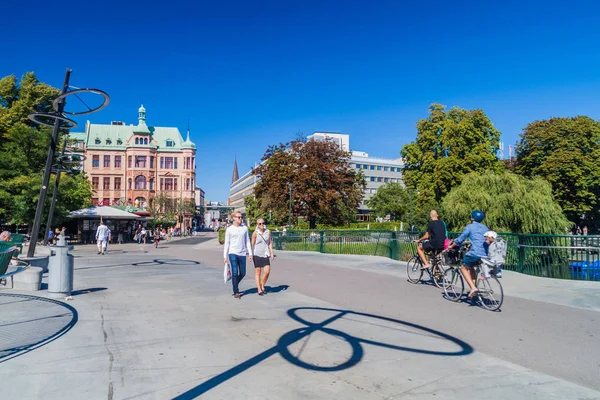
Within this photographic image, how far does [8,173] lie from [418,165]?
37564 millimetres

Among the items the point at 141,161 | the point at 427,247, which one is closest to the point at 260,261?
the point at 427,247

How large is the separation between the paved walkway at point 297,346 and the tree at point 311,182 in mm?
34840

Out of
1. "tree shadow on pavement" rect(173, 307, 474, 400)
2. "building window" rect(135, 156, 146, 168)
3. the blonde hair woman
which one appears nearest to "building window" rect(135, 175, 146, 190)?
"building window" rect(135, 156, 146, 168)

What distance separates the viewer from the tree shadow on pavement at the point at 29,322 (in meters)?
5.67

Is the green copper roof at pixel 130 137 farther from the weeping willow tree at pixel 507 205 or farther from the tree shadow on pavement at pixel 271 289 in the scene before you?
the tree shadow on pavement at pixel 271 289

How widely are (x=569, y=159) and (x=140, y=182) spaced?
71723 millimetres

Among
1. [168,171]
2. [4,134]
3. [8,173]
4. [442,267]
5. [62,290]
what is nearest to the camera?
[62,290]

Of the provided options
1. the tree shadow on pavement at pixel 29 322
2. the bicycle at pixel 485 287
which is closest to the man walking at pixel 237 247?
the tree shadow on pavement at pixel 29 322

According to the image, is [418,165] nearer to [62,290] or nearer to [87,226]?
[87,226]

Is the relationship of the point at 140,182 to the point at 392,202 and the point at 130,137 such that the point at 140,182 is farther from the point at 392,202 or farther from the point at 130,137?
the point at 392,202

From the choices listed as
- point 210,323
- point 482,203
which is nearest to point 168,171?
point 482,203

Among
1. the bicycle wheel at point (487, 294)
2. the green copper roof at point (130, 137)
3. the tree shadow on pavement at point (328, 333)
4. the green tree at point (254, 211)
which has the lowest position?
the tree shadow on pavement at point (328, 333)

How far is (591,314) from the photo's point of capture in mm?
8156

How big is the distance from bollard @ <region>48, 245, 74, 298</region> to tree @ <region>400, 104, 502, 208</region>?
37.8 m
